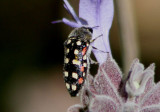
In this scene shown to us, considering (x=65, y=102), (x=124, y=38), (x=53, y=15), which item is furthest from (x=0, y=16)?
(x=124, y=38)

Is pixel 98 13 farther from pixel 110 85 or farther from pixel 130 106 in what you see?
pixel 130 106

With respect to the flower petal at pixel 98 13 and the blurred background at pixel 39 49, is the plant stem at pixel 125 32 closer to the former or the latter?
the flower petal at pixel 98 13

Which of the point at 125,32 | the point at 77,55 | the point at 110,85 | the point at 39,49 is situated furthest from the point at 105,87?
the point at 39,49

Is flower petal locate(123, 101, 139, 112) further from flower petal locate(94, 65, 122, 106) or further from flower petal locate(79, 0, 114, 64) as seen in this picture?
flower petal locate(79, 0, 114, 64)

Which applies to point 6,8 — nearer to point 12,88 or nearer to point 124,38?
point 12,88

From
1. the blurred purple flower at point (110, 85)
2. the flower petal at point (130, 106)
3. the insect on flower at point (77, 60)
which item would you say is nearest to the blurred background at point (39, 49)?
the insect on flower at point (77, 60)
